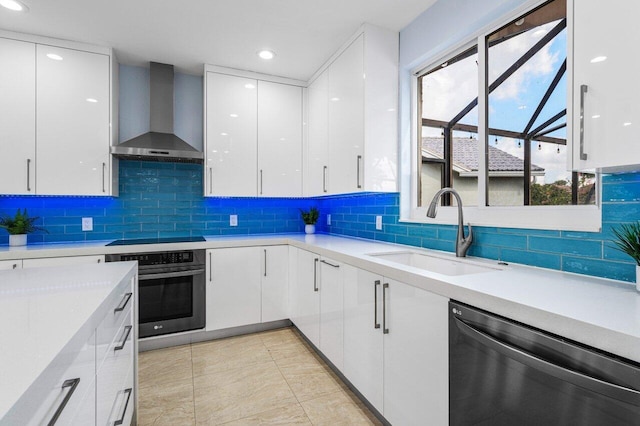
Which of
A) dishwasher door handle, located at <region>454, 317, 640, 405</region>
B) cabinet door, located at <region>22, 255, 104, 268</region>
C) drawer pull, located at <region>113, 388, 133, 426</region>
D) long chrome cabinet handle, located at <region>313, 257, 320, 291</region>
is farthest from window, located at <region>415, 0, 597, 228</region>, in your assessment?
cabinet door, located at <region>22, 255, 104, 268</region>

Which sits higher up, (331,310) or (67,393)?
(67,393)

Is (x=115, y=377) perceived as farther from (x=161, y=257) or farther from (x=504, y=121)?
(x=504, y=121)

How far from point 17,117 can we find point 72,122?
0.34 meters

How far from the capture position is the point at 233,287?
2.82 m

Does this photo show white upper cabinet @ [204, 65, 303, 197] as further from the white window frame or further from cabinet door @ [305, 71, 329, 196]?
the white window frame

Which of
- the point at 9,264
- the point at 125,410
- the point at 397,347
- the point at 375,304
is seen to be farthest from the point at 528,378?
the point at 9,264

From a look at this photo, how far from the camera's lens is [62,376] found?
669mm

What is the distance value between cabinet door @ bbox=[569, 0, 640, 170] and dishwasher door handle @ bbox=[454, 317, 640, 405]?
0.62 meters

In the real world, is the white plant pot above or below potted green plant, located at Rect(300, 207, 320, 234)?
below

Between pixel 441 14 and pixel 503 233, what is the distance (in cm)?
144

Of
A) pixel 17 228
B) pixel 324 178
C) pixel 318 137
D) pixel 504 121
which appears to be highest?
pixel 318 137

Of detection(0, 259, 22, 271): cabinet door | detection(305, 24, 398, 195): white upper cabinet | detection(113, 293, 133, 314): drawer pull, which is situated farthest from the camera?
detection(305, 24, 398, 195): white upper cabinet

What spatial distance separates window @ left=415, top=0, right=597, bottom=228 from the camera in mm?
1533

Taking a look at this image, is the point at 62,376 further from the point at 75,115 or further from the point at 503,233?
the point at 75,115
